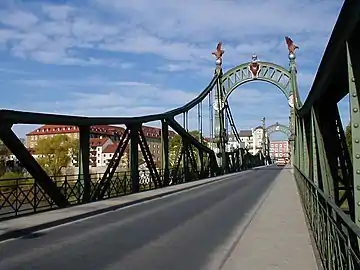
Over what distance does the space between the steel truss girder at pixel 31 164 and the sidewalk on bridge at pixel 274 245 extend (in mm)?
6461

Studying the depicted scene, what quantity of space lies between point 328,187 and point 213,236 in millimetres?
3596

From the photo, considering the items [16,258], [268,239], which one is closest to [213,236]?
[268,239]

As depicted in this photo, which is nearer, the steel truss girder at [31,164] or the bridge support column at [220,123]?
the steel truss girder at [31,164]

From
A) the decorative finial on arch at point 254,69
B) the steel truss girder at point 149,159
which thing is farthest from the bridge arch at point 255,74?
the steel truss girder at point 149,159

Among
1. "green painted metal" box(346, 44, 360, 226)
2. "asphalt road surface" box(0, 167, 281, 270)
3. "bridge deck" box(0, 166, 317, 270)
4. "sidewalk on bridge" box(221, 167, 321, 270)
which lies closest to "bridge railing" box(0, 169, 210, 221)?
"bridge deck" box(0, 166, 317, 270)

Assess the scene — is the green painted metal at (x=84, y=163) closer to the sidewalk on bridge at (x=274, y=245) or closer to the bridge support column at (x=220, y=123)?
the sidewalk on bridge at (x=274, y=245)

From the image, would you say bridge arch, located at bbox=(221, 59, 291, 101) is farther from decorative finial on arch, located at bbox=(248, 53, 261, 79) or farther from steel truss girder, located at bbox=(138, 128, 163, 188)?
steel truss girder, located at bbox=(138, 128, 163, 188)

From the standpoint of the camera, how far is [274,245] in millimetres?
10211

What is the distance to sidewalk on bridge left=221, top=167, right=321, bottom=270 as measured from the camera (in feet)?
27.3

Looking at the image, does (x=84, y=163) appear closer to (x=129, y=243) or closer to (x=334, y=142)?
(x=129, y=243)

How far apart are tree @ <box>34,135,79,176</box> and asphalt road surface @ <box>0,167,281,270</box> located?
51.9 meters

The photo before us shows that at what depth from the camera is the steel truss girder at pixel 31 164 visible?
50.1ft

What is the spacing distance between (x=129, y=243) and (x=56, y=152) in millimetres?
60851

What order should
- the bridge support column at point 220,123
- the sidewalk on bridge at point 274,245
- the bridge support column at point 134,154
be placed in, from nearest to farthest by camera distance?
the sidewalk on bridge at point 274,245
the bridge support column at point 134,154
the bridge support column at point 220,123
